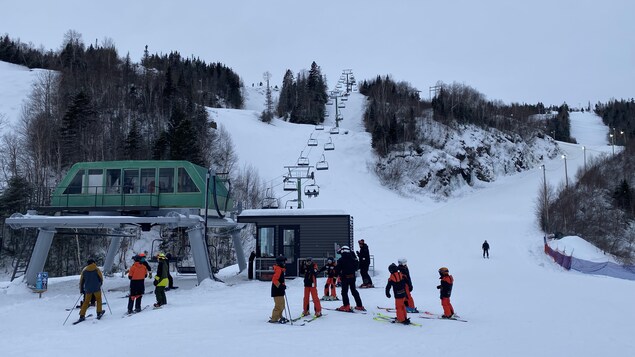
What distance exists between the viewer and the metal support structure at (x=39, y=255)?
19359 millimetres

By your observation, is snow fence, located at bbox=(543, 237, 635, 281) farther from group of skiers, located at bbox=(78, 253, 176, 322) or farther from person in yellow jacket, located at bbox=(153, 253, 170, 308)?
group of skiers, located at bbox=(78, 253, 176, 322)

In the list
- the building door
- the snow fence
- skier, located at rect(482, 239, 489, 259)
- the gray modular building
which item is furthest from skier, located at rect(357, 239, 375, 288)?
skier, located at rect(482, 239, 489, 259)

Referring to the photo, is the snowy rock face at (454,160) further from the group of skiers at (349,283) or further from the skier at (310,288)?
the skier at (310,288)

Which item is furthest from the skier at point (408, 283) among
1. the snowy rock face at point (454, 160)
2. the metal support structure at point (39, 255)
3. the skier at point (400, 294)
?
the snowy rock face at point (454, 160)

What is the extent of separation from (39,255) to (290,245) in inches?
417

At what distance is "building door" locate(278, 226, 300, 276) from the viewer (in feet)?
73.2

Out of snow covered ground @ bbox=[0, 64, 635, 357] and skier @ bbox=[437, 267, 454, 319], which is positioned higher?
skier @ bbox=[437, 267, 454, 319]

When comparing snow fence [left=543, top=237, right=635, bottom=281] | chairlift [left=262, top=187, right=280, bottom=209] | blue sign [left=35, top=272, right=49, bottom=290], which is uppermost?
chairlift [left=262, top=187, right=280, bottom=209]

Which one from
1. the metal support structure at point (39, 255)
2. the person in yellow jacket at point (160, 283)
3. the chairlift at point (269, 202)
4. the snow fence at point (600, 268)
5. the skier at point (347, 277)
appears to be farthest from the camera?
the chairlift at point (269, 202)

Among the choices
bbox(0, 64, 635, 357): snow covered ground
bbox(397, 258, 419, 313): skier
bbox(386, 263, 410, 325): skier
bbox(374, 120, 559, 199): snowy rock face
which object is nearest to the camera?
bbox(0, 64, 635, 357): snow covered ground

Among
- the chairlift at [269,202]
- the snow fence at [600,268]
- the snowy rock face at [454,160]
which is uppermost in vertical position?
the snowy rock face at [454,160]

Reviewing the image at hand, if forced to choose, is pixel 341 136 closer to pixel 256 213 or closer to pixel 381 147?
pixel 381 147

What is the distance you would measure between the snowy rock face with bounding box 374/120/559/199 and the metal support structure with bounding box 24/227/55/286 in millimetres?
54850

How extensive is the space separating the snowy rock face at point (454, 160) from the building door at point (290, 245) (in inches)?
1925
